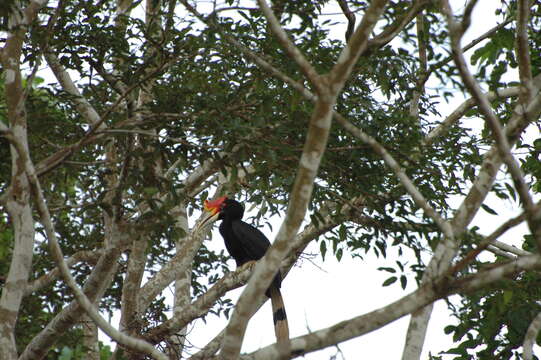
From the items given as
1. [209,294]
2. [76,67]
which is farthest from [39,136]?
[209,294]

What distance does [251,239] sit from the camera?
7.60 meters

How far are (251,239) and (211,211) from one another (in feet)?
1.52

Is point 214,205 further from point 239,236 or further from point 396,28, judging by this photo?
point 396,28

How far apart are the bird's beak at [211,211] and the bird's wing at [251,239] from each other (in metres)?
0.25

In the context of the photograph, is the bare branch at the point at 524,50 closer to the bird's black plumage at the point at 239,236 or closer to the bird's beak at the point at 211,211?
the bird's black plumage at the point at 239,236

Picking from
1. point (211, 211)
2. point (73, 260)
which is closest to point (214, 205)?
point (211, 211)

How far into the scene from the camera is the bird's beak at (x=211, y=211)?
752 cm

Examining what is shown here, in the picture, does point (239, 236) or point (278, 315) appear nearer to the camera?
point (278, 315)

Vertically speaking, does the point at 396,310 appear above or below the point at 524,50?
below

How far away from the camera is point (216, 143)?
187 inches

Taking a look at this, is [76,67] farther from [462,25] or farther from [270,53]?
[462,25]

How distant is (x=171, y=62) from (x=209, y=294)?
82.5 inches

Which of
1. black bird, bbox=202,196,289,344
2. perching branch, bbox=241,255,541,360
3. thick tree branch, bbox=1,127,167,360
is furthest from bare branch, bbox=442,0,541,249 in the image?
black bird, bbox=202,196,289,344

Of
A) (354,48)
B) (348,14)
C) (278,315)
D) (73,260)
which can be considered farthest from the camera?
(278,315)
